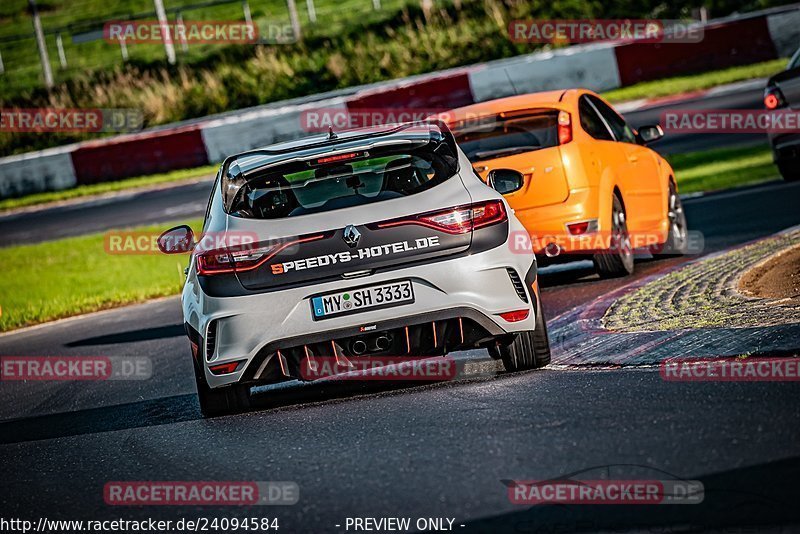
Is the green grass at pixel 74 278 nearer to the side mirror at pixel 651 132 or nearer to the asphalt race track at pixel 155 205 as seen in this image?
the asphalt race track at pixel 155 205

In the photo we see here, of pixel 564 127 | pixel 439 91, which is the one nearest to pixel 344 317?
pixel 564 127

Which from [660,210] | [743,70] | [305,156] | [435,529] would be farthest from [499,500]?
[743,70]

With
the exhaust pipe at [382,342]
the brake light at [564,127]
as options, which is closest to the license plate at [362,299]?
the exhaust pipe at [382,342]

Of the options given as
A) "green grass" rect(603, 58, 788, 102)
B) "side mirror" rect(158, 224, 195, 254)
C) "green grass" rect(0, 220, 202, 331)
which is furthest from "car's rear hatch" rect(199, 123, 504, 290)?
"green grass" rect(603, 58, 788, 102)

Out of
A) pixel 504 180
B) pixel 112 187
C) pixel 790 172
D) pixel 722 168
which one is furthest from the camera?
pixel 112 187

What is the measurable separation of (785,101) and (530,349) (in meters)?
7.89

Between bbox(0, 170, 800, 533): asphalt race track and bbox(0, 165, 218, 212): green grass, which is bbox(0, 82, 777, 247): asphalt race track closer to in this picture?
bbox(0, 165, 218, 212): green grass

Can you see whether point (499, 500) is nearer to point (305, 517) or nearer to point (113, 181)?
point (305, 517)

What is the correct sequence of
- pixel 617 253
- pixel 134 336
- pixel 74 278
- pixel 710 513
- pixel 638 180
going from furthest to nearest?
1. pixel 74 278
2. pixel 134 336
3. pixel 638 180
4. pixel 617 253
5. pixel 710 513

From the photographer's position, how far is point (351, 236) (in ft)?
24.2

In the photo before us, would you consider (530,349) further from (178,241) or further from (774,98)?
(774,98)

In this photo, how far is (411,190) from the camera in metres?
7.70

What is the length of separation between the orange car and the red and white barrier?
16.5 m

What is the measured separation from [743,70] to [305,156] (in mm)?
23155
